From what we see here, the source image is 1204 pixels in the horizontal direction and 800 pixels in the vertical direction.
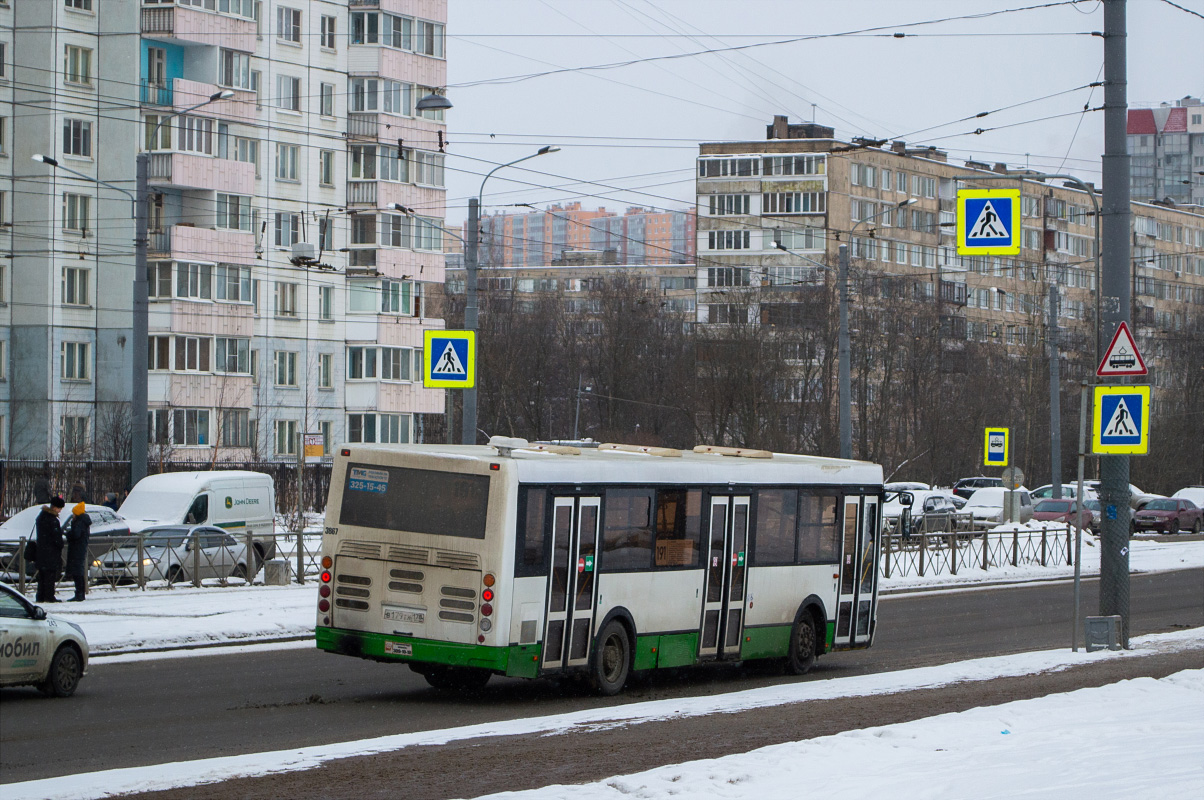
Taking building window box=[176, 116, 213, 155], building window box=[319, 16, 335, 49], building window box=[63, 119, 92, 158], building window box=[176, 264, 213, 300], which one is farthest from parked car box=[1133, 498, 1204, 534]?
building window box=[63, 119, 92, 158]

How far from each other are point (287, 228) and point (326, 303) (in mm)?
3500

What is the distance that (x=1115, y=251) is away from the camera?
18.3 metres

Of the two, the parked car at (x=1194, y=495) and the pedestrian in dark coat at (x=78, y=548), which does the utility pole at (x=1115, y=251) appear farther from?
the parked car at (x=1194, y=495)

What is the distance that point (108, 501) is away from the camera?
3609cm

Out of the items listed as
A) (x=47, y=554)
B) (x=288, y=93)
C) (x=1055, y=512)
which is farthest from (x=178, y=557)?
(x=288, y=93)

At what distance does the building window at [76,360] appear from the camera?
5725cm

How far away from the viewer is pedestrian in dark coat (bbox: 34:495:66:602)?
885 inches

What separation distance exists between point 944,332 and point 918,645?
6953cm

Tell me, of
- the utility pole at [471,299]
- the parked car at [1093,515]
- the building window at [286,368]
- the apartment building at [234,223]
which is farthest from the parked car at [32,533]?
the parked car at [1093,515]

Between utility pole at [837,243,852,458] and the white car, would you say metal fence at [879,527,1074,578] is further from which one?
the white car

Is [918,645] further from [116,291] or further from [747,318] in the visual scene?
[747,318]

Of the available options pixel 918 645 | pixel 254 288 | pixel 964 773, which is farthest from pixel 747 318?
pixel 964 773

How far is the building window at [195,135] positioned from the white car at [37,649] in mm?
44446

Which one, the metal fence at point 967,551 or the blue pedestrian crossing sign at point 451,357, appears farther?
the metal fence at point 967,551
